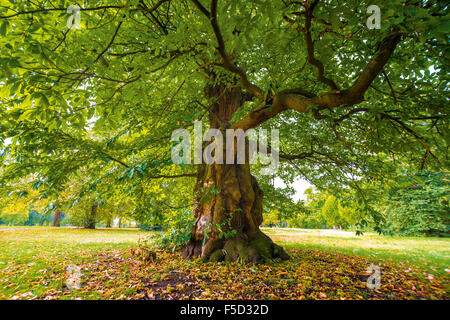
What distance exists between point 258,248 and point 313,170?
4.56m

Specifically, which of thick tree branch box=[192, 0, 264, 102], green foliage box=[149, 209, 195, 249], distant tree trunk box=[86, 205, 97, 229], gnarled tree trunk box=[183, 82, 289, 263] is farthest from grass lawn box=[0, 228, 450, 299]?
distant tree trunk box=[86, 205, 97, 229]

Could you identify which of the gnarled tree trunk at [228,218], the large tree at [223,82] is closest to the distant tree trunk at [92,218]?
the large tree at [223,82]

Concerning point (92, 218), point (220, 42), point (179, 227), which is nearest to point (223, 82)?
point (220, 42)

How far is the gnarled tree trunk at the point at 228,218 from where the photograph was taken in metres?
4.87

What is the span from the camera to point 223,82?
4738mm

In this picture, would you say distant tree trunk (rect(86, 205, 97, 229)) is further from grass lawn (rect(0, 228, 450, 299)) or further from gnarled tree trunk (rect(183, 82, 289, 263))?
gnarled tree trunk (rect(183, 82, 289, 263))

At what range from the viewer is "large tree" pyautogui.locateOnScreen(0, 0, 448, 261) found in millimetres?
2061

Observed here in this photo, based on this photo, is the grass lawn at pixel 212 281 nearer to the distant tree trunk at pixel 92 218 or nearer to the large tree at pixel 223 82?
the large tree at pixel 223 82

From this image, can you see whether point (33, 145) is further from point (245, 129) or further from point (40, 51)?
point (245, 129)

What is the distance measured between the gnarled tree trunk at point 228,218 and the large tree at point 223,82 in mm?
35

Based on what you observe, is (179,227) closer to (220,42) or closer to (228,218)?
(228,218)

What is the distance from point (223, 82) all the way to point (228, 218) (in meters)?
3.57
